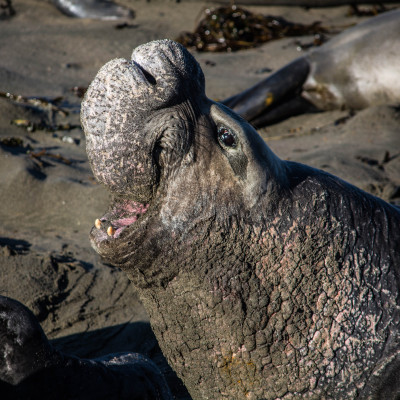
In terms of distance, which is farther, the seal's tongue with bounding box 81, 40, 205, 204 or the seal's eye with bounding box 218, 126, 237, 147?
the seal's eye with bounding box 218, 126, 237, 147

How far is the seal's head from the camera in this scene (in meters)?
2.01

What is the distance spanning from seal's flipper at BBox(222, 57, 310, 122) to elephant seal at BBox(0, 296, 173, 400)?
4.50m

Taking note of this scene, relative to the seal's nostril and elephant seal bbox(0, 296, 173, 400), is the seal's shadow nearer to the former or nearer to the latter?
elephant seal bbox(0, 296, 173, 400)

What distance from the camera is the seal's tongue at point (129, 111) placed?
6.54 ft

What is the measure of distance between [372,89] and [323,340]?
197 inches

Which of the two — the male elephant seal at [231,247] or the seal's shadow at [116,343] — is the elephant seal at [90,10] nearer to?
the seal's shadow at [116,343]

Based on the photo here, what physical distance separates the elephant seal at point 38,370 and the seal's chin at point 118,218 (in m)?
0.39

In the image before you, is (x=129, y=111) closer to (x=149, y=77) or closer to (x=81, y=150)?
(x=149, y=77)

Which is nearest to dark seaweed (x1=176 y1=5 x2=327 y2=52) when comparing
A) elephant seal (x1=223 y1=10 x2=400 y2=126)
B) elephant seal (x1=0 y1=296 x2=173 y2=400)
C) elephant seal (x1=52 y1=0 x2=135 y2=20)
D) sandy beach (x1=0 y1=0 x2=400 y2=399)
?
sandy beach (x1=0 y1=0 x2=400 y2=399)

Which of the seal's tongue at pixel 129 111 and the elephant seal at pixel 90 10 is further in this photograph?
the elephant seal at pixel 90 10

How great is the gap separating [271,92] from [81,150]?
240 cm

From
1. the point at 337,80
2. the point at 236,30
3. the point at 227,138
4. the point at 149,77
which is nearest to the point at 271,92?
the point at 337,80

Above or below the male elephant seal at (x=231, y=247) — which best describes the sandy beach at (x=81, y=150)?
below

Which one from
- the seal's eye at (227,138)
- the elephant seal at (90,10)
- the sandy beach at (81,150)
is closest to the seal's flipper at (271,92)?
the sandy beach at (81,150)
